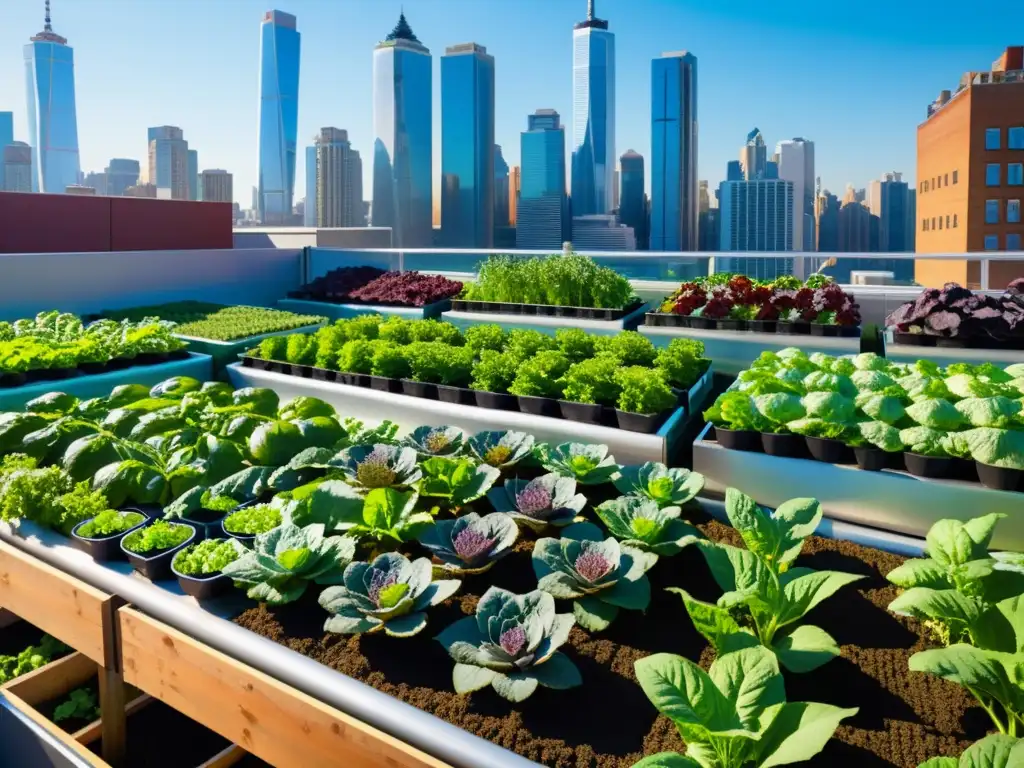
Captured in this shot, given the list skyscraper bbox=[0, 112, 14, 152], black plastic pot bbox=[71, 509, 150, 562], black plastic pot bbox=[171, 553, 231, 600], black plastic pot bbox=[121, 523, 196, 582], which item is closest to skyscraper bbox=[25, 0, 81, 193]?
skyscraper bbox=[0, 112, 14, 152]

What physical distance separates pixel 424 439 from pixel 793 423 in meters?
1.18

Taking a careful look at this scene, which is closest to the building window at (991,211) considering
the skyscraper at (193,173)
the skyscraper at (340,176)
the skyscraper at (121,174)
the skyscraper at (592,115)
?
the skyscraper at (592,115)

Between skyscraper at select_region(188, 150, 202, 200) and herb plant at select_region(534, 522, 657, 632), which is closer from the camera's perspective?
herb plant at select_region(534, 522, 657, 632)

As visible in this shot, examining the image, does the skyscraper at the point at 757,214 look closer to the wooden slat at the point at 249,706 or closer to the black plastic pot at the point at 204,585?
the black plastic pot at the point at 204,585

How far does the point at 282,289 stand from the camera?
6941mm

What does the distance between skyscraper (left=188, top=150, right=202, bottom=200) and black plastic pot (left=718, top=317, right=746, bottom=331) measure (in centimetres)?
8763

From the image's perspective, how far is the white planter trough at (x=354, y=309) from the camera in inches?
217

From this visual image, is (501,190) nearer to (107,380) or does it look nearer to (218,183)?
(218,183)

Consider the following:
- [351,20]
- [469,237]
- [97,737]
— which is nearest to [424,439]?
[97,737]

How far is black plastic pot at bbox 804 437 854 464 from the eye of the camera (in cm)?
238

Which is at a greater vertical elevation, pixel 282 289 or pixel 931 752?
pixel 282 289

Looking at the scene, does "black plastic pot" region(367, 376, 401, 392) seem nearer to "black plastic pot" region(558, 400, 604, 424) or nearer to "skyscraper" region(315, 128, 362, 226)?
"black plastic pot" region(558, 400, 604, 424)

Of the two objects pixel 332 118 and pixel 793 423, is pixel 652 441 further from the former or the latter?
pixel 332 118

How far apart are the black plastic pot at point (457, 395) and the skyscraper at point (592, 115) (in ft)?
202
